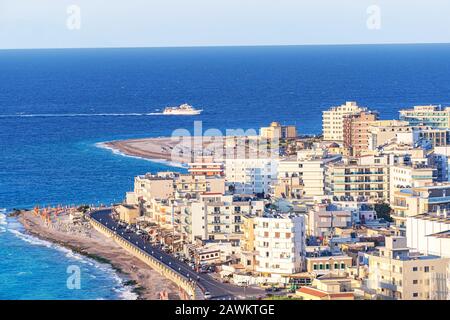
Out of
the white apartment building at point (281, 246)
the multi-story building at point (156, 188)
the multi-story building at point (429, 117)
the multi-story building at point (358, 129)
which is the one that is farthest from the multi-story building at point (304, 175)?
the multi-story building at point (429, 117)

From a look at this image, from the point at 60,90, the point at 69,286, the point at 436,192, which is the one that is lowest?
the point at 69,286

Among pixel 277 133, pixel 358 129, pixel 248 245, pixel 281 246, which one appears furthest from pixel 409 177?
pixel 277 133

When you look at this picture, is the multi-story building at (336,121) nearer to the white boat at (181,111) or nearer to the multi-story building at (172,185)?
the multi-story building at (172,185)

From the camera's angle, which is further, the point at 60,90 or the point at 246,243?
the point at 60,90

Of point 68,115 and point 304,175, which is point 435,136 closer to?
point 304,175

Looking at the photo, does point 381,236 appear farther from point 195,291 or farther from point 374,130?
point 374,130
